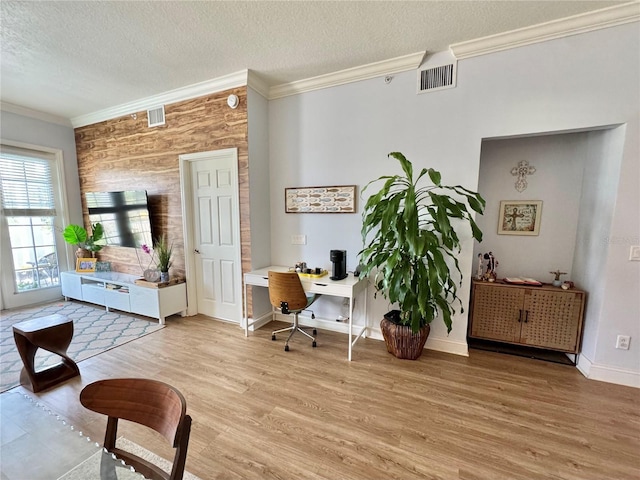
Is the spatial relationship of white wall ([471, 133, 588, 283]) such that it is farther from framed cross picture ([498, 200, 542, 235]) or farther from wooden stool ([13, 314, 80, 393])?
wooden stool ([13, 314, 80, 393])

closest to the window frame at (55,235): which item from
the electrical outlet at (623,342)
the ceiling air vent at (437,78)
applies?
the ceiling air vent at (437,78)

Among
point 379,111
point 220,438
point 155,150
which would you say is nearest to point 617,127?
point 379,111

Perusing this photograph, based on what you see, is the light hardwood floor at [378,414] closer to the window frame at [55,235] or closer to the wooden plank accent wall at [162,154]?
the wooden plank accent wall at [162,154]

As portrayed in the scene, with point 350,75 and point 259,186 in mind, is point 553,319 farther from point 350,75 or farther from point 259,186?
point 259,186

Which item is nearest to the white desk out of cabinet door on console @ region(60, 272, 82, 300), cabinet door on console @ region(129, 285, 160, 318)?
cabinet door on console @ region(129, 285, 160, 318)

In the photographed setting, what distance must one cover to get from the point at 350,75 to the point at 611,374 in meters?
3.72

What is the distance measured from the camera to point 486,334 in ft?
8.97

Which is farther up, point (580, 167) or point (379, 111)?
point (379, 111)

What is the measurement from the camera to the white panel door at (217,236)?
331cm

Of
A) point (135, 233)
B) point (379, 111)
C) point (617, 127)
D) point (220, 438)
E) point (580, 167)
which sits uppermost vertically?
point (379, 111)

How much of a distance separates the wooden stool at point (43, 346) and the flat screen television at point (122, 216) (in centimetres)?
167

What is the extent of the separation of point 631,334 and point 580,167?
1566 mm

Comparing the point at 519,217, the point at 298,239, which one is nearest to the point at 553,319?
the point at 519,217

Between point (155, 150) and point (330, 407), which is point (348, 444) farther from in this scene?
point (155, 150)
